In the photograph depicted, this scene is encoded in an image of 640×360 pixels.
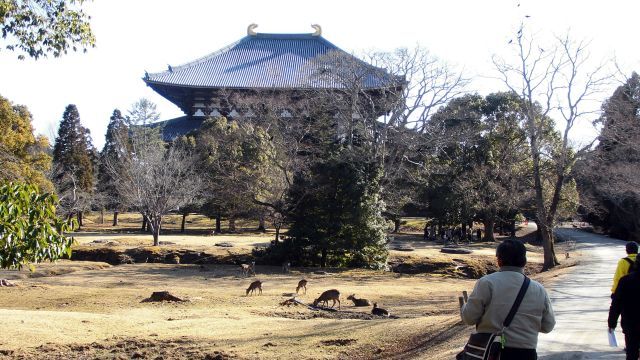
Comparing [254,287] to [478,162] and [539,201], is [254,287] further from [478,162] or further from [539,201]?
[478,162]

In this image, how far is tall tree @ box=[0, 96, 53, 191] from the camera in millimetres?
25002

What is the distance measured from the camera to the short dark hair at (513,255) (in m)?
4.01

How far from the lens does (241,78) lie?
4506cm

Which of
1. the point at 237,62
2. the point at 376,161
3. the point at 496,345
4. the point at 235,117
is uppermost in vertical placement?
the point at 237,62

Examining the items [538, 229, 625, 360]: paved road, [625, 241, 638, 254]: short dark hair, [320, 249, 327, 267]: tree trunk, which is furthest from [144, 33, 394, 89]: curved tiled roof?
[625, 241, 638, 254]: short dark hair

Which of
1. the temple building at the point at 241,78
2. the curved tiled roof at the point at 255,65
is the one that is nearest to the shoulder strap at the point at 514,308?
the temple building at the point at 241,78

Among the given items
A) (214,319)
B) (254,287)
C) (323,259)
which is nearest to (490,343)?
(214,319)

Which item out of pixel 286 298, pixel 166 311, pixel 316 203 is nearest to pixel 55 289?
pixel 166 311

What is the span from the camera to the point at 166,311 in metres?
13.5

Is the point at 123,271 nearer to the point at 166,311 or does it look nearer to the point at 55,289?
the point at 55,289

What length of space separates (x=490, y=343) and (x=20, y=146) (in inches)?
1154

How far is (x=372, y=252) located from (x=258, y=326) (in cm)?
1500

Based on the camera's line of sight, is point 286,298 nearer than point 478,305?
No

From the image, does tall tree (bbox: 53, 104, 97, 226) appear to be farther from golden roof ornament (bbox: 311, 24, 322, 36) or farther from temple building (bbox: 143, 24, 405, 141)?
golden roof ornament (bbox: 311, 24, 322, 36)
